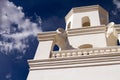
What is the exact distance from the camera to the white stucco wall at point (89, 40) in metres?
17.2

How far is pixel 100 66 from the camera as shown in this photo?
1334 centimetres

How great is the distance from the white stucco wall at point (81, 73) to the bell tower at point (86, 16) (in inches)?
281

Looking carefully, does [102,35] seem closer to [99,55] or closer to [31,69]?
[99,55]

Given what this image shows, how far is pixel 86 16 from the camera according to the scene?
2081cm

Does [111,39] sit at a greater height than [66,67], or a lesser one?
greater

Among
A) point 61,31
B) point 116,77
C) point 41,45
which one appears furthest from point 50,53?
point 116,77

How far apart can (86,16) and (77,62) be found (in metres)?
7.70

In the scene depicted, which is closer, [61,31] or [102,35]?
[61,31]

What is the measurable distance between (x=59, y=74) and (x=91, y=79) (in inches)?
56.0

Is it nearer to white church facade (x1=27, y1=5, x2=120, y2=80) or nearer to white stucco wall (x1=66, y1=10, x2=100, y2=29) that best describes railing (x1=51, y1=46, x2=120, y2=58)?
white church facade (x1=27, y1=5, x2=120, y2=80)

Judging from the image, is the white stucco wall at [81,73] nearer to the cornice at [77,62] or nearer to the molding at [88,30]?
the cornice at [77,62]

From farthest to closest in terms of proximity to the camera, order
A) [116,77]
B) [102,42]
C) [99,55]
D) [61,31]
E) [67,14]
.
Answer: [67,14] → [102,42] → [61,31] → [99,55] → [116,77]

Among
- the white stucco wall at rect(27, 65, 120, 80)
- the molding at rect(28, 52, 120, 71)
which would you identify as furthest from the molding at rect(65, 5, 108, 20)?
the white stucco wall at rect(27, 65, 120, 80)

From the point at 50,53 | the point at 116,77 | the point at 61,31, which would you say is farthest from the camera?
the point at 61,31
